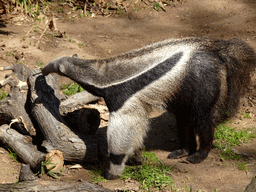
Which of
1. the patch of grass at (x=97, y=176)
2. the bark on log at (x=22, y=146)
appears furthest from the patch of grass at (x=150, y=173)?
the bark on log at (x=22, y=146)

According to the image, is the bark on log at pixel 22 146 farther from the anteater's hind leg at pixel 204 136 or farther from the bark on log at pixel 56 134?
the anteater's hind leg at pixel 204 136

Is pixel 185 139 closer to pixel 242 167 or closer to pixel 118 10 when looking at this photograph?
pixel 242 167

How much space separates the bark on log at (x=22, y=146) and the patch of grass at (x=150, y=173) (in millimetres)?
1332

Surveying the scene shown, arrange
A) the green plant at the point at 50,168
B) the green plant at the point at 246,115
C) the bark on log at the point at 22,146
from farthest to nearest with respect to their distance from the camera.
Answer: the green plant at the point at 246,115
the bark on log at the point at 22,146
the green plant at the point at 50,168

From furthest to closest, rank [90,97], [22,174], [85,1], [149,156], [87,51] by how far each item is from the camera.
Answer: [85,1] → [87,51] → [90,97] → [149,156] → [22,174]

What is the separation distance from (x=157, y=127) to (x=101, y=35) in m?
4.44

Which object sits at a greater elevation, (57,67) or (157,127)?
(57,67)

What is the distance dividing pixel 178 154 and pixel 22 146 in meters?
2.57

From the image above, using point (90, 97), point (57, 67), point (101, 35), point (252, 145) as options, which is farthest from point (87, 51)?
point (252, 145)

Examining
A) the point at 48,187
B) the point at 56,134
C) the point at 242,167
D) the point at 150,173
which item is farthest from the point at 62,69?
the point at 242,167

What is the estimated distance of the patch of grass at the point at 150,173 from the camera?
12.3ft

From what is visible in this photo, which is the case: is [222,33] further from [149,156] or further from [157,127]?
[149,156]

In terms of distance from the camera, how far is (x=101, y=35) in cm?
885

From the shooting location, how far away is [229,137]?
15.9 feet
